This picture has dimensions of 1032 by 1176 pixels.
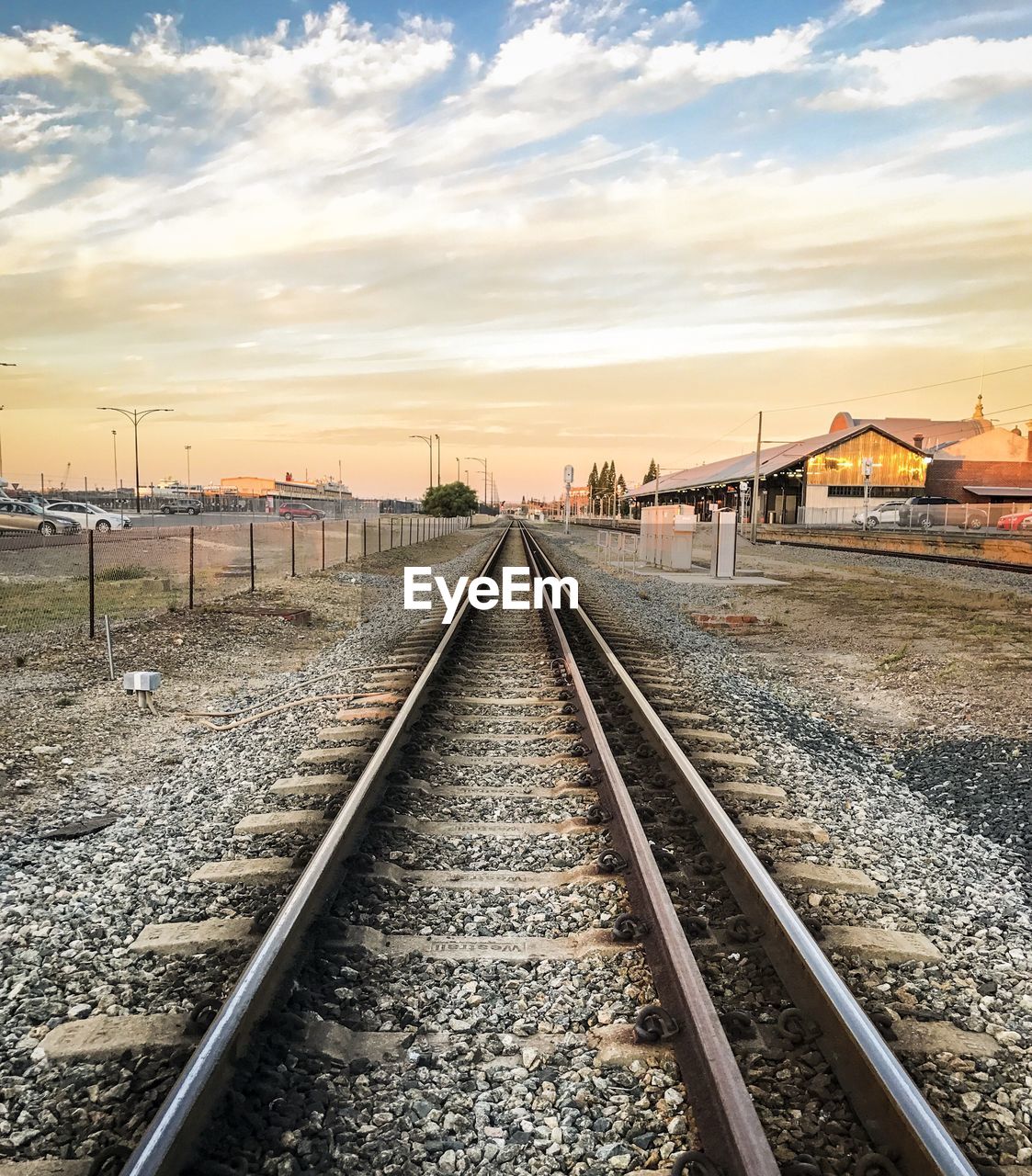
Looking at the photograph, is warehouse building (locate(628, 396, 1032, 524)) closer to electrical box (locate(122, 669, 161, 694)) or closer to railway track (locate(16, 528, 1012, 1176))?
electrical box (locate(122, 669, 161, 694))

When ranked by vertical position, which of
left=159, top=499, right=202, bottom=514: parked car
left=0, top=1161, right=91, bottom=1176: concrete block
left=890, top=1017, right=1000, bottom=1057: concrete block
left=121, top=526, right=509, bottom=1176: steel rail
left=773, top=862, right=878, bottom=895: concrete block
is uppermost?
left=159, top=499, right=202, bottom=514: parked car

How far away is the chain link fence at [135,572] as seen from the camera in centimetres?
1501

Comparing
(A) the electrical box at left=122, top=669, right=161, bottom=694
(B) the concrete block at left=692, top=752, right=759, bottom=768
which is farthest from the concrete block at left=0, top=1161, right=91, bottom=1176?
(A) the electrical box at left=122, top=669, right=161, bottom=694

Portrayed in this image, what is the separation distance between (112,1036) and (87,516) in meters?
43.9

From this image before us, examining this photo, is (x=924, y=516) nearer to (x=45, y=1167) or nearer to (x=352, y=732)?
(x=352, y=732)

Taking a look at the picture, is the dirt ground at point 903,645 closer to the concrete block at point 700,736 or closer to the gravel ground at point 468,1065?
the concrete block at point 700,736

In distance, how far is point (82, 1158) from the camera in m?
2.64

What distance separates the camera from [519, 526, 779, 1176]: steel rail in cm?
253

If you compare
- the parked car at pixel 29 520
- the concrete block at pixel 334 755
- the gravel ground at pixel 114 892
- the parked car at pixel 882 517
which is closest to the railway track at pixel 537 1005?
the gravel ground at pixel 114 892

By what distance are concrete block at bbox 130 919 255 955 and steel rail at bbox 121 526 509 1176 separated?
0.23 metres

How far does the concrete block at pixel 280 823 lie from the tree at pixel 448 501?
83.3 meters

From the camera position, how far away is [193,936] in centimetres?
392

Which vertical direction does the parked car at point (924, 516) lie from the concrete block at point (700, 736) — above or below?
above

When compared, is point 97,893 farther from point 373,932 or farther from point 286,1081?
point 286,1081
